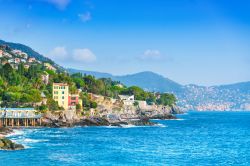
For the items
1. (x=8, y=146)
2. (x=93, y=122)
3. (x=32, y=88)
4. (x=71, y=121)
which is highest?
(x=32, y=88)

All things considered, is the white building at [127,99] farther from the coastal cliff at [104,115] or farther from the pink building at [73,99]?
the pink building at [73,99]

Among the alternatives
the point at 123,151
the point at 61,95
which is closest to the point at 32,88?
the point at 61,95

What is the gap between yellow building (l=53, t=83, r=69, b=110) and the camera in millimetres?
117925

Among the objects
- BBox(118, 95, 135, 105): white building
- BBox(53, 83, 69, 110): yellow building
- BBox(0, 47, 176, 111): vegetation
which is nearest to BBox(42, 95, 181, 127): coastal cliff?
BBox(118, 95, 135, 105): white building

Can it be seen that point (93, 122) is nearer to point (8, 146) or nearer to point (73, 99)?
point (73, 99)

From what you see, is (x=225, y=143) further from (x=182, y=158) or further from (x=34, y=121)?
(x=34, y=121)

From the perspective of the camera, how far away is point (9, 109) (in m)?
104

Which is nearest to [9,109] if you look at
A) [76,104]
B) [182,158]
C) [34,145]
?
[76,104]

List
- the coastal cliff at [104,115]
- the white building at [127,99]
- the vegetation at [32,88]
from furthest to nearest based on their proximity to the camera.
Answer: the white building at [127,99]
the vegetation at [32,88]
the coastal cliff at [104,115]

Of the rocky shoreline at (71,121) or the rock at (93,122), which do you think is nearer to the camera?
the rocky shoreline at (71,121)

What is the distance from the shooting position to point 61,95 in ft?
393

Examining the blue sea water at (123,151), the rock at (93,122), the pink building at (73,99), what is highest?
the pink building at (73,99)

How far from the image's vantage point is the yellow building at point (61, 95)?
387 ft

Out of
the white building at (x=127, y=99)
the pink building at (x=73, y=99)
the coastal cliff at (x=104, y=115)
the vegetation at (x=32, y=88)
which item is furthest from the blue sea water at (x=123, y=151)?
the white building at (x=127, y=99)
